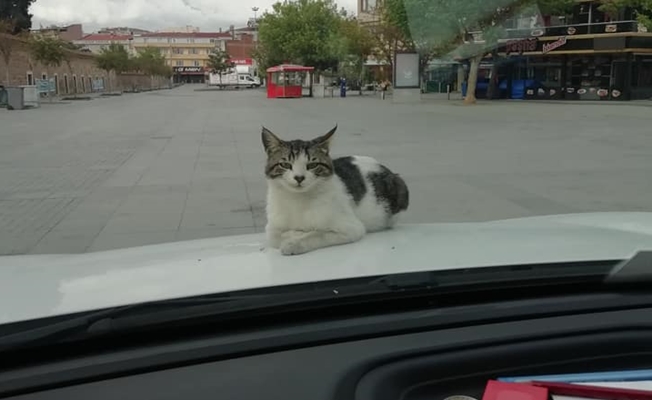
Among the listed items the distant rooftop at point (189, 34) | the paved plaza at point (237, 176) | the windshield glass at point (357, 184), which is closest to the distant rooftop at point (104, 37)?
the distant rooftop at point (189, 34)

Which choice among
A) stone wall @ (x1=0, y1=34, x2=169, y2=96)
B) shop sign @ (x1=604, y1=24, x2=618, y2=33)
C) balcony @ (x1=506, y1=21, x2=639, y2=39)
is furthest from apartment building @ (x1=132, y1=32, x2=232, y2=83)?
shop sign @ (x1=604, y1=24, x2=618, y2=33)

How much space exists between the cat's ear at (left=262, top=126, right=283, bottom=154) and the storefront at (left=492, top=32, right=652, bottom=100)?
36986 millimetres

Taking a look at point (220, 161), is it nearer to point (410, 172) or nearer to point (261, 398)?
point (410, 172)

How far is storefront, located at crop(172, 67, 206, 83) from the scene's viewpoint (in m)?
157

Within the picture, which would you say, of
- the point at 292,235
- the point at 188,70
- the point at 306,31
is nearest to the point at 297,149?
the point at 292,235

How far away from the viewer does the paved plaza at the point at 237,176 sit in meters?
7.62

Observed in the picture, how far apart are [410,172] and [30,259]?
29.0ft

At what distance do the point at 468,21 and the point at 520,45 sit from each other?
24.5ft

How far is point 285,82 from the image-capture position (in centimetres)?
5147

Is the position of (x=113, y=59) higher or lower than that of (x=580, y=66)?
higher

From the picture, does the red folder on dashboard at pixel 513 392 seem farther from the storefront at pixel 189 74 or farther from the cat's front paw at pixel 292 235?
Result: the storefront at pixel 189 74

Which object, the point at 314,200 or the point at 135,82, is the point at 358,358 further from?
the point at 135,82

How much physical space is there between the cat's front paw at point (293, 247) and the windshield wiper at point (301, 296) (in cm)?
64

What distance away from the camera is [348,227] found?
2797mm
